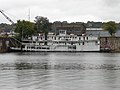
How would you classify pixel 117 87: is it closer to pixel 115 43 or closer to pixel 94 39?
pixel 94 39

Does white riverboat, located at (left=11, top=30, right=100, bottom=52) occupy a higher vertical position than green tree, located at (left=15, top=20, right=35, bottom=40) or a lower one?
lower

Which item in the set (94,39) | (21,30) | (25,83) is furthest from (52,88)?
(21,30)

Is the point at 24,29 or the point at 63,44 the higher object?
the point at 24,29

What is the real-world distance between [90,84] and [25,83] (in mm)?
5757

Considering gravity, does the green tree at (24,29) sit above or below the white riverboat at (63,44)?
above

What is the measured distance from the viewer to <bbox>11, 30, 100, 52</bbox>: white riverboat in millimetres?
167000

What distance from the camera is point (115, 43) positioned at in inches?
7441

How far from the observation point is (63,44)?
16712 centimetres

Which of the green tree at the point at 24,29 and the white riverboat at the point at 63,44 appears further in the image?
the green tree at the point at 24,29

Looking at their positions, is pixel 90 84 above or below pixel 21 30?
below

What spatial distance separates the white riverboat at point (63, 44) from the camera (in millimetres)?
167000

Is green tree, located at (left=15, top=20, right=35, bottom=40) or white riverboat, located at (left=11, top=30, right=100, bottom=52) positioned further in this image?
green tree, located at (left=15, top=20, right=35, bottom=40)

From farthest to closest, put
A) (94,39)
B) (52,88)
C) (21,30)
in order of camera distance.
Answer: (21,30), (94,39), (52,88)

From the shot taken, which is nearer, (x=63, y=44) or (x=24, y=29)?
(x=63, y=44)
